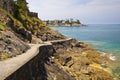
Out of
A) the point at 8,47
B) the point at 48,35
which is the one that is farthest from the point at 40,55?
the point at 48,35

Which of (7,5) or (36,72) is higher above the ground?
(7,5)

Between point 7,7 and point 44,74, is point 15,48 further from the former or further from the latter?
point 7,7

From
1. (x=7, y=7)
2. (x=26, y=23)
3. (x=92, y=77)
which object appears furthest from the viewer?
(x=26, y=23)

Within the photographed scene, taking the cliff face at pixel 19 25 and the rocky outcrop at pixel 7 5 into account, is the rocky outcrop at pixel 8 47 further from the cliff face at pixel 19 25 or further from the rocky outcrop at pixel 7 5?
the rocky outcrop at pixel 7 5

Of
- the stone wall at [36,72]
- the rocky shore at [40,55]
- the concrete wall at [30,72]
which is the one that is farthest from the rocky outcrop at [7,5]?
the concrete wall at [30,72]

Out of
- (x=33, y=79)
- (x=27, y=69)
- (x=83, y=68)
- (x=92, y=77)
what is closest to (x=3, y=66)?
(x=27, y=69)

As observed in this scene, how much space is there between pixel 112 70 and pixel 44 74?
19.4 meters

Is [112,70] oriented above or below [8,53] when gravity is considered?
below

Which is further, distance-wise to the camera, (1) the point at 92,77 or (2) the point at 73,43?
(2) the point at 73,43

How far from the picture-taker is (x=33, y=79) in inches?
930

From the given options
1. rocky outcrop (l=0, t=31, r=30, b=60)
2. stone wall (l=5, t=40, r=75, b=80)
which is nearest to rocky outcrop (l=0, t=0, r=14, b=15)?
stone wall (l=5, t=40, r=75, b=80)

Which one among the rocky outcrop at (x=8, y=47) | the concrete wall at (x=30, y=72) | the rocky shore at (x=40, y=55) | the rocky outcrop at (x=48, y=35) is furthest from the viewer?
the rocky outcrop at (x=48, y=35)

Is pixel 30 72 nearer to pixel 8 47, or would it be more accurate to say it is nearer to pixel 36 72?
pixel 36 72

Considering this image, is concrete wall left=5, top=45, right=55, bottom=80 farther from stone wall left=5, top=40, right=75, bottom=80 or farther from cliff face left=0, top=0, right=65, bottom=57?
cliff face left=0, top=0, right=65, bottom=57
